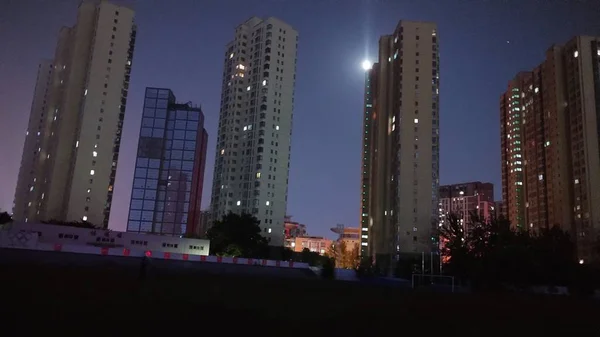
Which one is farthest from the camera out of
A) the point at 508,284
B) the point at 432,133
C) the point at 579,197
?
the point at 579,197

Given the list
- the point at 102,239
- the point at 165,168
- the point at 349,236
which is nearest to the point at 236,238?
the point at 102,239

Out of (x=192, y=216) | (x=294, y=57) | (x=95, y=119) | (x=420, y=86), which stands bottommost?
(x=192, y=216)

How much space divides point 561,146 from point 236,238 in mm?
81600

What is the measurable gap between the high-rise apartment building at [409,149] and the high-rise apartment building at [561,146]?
35951 mm

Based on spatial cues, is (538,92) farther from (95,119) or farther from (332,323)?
(332,323)

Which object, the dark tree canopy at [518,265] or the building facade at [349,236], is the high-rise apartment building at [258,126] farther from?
the building facade at [349,236]

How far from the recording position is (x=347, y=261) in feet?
481

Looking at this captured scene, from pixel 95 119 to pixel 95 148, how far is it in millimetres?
6037

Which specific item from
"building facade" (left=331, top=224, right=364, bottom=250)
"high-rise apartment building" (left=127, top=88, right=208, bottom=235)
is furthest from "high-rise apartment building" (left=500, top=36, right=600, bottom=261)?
"high-rise apartment building" (left=127, top=88, right=208, bottom=235)

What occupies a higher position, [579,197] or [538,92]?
[538,92]

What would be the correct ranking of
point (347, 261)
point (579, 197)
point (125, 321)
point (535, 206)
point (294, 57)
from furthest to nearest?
point (347, 261), point (535, 206), point (294, 57), point (579, 197), point (125, 321)

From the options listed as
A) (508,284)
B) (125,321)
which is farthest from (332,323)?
(508,284)

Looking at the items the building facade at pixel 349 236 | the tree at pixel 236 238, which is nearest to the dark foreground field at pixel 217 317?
the tree at pixel 236 238

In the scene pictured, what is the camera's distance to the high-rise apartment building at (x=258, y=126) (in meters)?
105
